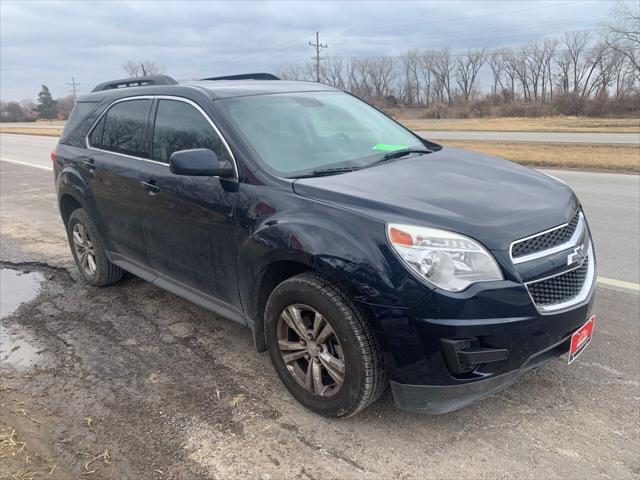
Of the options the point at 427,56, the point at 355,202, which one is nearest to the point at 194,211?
the point at 355,202

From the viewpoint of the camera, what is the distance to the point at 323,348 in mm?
2873

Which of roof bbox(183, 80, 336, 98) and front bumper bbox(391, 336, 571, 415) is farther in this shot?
roof bbox(183, 80, 336, 98)

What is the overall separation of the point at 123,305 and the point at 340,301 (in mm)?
2771

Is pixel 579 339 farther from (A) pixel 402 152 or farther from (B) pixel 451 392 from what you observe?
(A) pixel 402 152

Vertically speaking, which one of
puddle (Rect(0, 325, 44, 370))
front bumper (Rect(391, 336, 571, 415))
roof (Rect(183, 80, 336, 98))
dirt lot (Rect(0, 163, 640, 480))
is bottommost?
dirt lot (Rect(0, 163, 640, 480))

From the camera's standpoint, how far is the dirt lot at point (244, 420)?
8.50ft

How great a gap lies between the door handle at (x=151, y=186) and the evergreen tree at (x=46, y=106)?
98.2 m

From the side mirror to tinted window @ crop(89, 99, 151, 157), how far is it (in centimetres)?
105

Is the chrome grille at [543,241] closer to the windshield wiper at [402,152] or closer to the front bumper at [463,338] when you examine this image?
the front bumper at [463,338]

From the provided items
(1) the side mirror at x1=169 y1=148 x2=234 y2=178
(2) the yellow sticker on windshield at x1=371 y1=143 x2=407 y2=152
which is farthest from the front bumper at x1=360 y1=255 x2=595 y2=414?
(2) the yellow sticker on windshield at x1=371 y1=143 x2=407 y2=152

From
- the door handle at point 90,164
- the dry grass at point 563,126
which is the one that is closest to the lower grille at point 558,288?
the door handle at point 90,164

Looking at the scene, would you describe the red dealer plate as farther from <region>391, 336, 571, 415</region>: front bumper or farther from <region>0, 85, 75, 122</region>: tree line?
<region>0, 85, 75, 122</region>: tree line

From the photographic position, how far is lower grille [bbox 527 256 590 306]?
2561 mm

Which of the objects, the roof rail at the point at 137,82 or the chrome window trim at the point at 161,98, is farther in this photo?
the roof rail at the point at 137,82
